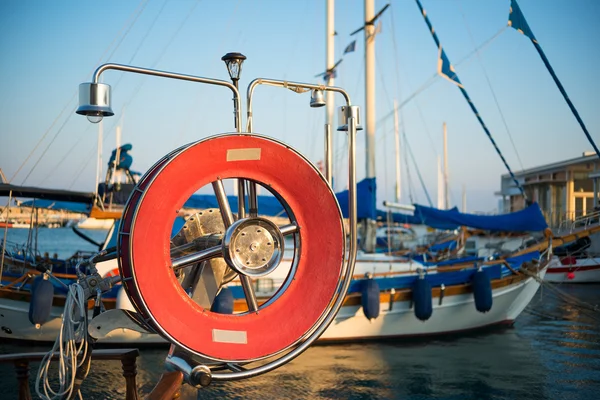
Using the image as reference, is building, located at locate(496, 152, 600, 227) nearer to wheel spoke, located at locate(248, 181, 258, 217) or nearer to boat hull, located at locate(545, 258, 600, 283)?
boat hull, located at locate(545, 258, 600, 283)

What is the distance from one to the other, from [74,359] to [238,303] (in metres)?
9.59

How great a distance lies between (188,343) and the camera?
134 inches

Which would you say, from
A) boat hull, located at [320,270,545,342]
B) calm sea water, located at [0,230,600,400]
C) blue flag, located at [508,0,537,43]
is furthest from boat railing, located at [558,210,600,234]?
blue flag, located at [508,0,537,43]

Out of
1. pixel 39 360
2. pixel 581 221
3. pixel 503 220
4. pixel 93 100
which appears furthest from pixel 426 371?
pixel 581 221

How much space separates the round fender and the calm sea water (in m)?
6.50

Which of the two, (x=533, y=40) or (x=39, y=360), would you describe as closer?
(x=39, y=360)

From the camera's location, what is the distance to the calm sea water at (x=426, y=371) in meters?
9.97

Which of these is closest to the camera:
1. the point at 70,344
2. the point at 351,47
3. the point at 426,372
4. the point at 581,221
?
→ the point at 70,344

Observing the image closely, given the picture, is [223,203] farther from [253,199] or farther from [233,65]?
[233,65]

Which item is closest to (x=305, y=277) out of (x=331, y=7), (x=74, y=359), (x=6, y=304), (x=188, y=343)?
(x=188, y=343)

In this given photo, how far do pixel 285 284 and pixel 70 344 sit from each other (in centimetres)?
123

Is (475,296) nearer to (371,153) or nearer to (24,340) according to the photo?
(371,153)

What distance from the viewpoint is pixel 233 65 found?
13.2 feet

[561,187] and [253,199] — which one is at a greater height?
[561,187]
